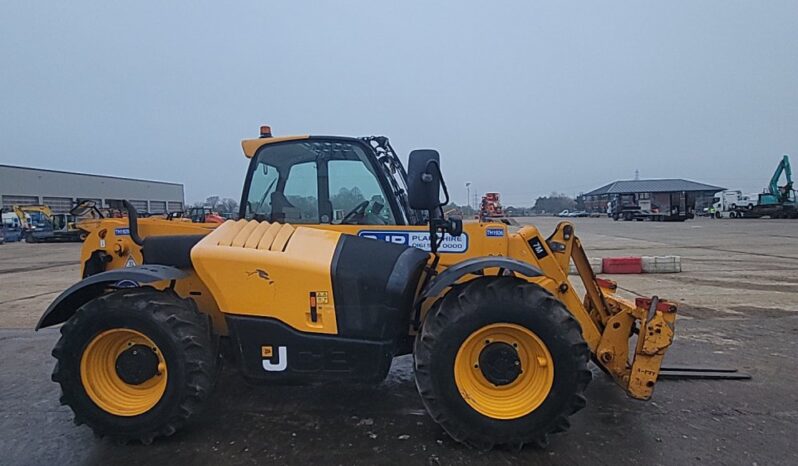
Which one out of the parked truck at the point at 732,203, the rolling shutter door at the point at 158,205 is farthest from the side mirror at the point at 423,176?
the rolling shutter door at the point at 158,205

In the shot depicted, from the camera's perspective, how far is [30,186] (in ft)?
169

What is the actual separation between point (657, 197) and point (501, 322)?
174ft

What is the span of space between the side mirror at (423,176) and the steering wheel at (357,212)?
2.84 feet

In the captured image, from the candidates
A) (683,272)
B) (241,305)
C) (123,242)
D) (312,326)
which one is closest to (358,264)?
(312,326)

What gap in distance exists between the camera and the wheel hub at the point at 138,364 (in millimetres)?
3508

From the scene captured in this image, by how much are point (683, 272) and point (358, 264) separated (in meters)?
10.8

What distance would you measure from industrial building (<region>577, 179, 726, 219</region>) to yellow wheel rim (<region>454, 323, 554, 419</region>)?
4898cm

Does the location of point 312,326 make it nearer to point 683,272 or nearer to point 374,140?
point 374,140

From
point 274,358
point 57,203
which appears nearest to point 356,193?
point 274,358

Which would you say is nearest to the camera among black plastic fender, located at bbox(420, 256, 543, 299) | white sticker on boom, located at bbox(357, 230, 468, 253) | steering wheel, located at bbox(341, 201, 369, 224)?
black plastic fender, located at bbox(420, 256, 543, 299)

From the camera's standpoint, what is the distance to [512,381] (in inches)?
135

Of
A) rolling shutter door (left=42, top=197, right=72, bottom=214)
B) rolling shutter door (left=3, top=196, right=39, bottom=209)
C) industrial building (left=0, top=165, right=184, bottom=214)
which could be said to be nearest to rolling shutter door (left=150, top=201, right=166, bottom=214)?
industrial building (left=0, top=165, right=184, bottom=214)

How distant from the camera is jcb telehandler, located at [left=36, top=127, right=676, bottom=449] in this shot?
10.9ft

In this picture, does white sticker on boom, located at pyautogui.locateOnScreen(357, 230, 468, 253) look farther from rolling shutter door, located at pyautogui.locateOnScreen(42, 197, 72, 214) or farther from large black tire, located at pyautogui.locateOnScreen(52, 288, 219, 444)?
rolling shutter door, located at pyautogui.locateOnScreen(42, 197, 72, 214)
